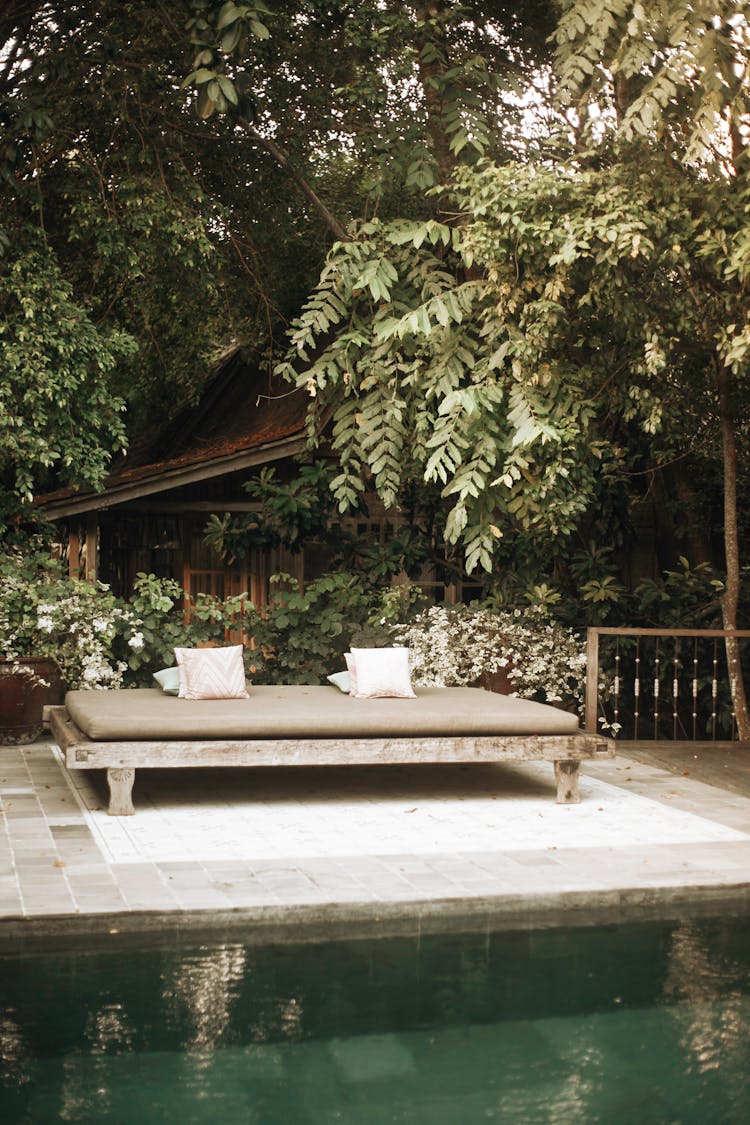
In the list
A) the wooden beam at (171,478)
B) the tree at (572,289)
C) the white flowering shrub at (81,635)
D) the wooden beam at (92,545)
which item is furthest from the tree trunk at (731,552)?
the wooden beam at (92,545)

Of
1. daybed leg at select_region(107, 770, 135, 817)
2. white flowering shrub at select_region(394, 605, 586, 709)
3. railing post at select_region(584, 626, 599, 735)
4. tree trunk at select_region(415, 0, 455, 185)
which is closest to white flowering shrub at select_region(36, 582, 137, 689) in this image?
white flowering shrub at select_region(394, 605, 586, 709)

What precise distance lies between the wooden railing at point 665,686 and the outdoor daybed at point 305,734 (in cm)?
312

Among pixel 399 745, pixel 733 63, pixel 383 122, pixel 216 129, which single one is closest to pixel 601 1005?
pixel 399 745

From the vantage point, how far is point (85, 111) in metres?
11.4

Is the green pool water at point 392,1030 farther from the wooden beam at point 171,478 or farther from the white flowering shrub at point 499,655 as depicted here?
the wooden beam at point 171,478

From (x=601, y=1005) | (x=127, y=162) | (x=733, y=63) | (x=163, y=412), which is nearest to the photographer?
(x=601, y=1005)

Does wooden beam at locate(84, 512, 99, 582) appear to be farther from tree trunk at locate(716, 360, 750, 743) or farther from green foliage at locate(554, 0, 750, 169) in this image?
green foliage at locate(554, 0, 750, 169)

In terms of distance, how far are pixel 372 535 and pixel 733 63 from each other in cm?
672

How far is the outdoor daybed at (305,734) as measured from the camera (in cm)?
734

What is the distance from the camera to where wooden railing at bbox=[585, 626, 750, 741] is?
11688 mm

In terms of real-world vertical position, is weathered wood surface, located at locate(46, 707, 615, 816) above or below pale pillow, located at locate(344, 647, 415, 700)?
below

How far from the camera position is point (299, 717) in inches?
304

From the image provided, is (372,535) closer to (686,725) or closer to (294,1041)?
(686,725)

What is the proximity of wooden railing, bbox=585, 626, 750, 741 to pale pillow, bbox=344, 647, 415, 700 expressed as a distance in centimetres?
293
